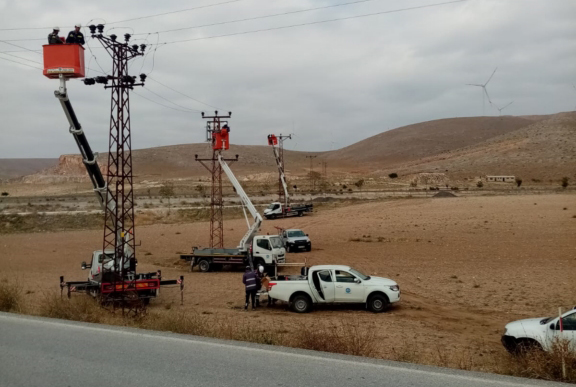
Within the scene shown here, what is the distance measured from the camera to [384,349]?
12508mm

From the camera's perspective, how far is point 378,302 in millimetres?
18594

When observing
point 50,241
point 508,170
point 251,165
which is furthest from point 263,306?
point 251,165

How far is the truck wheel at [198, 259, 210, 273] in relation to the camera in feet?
97.3

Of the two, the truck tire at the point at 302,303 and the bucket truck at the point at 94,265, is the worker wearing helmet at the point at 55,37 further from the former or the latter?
the truck tire at the point at 302,303

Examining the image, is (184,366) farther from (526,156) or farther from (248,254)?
(526,156)

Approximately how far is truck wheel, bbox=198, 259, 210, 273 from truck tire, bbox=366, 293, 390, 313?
1293 centimetres

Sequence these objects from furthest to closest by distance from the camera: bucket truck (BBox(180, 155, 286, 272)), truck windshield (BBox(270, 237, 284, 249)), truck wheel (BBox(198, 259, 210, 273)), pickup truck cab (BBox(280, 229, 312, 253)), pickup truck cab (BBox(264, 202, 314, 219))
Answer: pickup truck cab (BBox(264, 202, 314, 219))
pickup truck cab (BBox(280, 229, 312, 253))
truck wheel (BBox(198, 259, 210, 273))
truck windshield (BBox(270, 237, 284, 249))
bucket truck (BBox(180, 155, 286, 272))

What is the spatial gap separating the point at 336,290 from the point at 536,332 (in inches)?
311

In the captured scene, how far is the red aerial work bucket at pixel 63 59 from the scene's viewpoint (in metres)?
19.5

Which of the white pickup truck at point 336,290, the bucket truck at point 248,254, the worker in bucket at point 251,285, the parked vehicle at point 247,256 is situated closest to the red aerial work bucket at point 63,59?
the worker in bucket at point 251,285

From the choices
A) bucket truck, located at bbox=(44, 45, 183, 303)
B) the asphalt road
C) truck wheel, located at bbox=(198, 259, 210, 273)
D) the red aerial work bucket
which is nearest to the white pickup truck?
bucket truck, located at bbox=(44, 45, 183, 303)

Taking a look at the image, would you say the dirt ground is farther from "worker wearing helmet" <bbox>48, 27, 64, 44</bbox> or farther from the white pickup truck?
"worker wearing helmet" <bbox>48, 27, 64, 44</bbox>

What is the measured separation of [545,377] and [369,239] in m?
29.8

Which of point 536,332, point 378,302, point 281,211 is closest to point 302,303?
point 378,302
